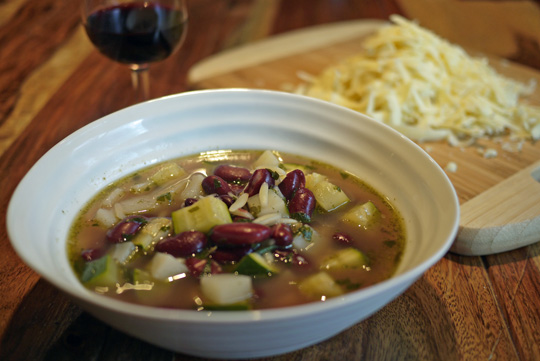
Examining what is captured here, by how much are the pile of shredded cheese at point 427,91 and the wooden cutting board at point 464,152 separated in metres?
A: 0.12

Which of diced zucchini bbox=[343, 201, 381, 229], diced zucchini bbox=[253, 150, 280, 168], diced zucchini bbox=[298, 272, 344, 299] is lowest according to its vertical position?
diced zucchini bbox=[253, 150, 280, 168]

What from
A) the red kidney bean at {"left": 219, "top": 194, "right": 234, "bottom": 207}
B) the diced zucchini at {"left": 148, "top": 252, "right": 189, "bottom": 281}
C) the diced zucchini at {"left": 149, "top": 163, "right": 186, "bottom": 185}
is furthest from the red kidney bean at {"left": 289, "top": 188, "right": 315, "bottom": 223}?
the diced zucchini at {"left": 149, "top": 163, "right": 186, "bottom": 185}

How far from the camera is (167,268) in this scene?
1.67m

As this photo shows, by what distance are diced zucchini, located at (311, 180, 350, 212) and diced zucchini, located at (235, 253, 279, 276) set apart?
1.56 ft

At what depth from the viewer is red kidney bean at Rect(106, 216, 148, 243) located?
1825 millimetres

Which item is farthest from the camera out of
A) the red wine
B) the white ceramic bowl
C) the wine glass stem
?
the wine glass stem

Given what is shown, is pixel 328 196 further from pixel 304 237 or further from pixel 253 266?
pixel 253 266

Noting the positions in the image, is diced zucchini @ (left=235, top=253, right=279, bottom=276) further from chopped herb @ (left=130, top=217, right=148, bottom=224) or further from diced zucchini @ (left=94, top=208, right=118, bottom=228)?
diced zucchini @ (left=94, top=208, right=118, bottom=228)

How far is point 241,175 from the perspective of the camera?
7.08 ft

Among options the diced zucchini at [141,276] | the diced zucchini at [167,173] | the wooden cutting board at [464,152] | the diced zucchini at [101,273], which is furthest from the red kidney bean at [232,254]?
the wooden cutting board at [464,152]

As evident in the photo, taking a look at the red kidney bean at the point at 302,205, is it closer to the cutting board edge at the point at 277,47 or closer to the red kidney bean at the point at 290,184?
the red kidney bean at the point at 290,184

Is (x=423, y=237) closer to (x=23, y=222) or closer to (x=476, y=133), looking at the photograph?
(x=23, y=222)

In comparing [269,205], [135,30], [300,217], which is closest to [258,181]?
[269,205]

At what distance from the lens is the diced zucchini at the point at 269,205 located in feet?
6.16
